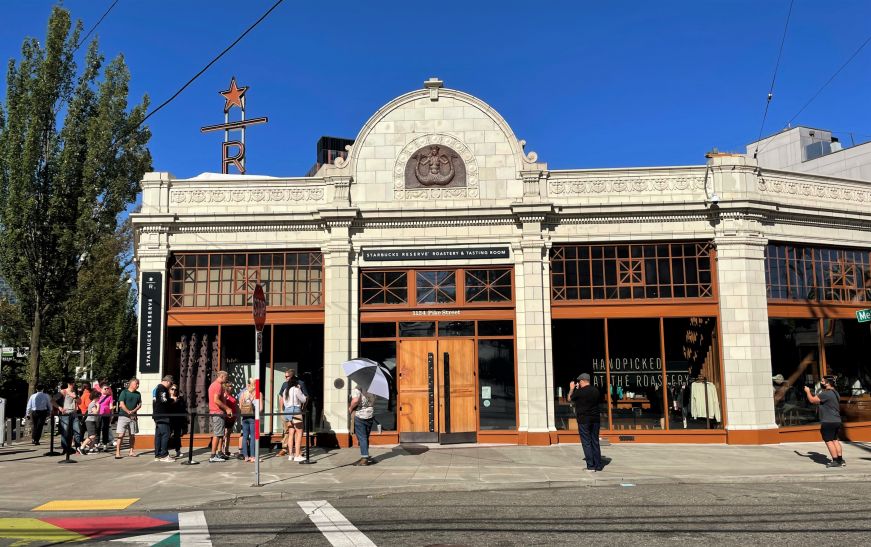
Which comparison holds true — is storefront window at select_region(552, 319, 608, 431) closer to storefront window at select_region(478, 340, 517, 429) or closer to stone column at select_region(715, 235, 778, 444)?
storefront window at select_region(478, 340, 517, 429)

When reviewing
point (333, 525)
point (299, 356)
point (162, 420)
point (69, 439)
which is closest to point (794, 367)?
point (299, 356)

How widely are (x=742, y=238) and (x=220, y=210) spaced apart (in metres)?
12.6

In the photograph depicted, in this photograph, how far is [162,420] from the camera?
43.6 ft

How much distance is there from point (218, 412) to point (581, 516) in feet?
26.6

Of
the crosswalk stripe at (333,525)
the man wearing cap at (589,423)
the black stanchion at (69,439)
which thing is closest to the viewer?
the crosswalk stripe at (333,525)

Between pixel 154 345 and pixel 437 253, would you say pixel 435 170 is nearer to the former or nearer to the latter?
pixel 437 253

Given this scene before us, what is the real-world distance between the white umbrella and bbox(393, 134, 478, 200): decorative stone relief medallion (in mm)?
4765

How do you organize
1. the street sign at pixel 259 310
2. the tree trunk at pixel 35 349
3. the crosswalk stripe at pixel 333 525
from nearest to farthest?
the crosswalk stripe at pixel 333 525, the street sign at pixel 259 310, the tree trunk at pixel 35 349

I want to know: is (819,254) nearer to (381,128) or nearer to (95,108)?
(381,128)

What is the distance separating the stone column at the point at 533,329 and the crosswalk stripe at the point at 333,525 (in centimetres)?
709

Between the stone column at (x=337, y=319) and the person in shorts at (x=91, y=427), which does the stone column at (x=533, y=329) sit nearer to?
the stone column at (x=337, y=319)

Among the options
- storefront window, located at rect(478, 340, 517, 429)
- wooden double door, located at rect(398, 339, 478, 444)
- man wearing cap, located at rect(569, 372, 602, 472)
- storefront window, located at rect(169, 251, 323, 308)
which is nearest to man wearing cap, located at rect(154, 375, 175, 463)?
storefront window, located at rect(169, 251, 323, 308)

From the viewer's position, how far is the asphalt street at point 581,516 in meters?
6.95

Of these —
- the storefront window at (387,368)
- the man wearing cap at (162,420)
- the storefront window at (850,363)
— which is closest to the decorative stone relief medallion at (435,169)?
the storefront window at (387,368)
